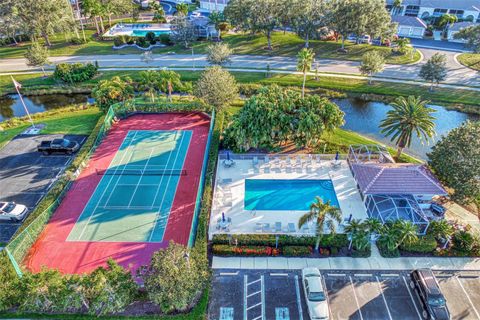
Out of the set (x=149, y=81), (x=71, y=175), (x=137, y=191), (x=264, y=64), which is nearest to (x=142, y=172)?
(x=137, y=191)

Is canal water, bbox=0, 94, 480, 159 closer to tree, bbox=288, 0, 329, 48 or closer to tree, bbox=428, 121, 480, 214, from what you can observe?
tree, bbox=428, 121, 480, 214

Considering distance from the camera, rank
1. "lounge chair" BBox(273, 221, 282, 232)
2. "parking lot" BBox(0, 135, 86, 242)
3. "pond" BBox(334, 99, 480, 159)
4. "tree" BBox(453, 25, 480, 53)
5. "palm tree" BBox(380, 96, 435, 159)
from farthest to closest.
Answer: "tree" BBox(453, 25, 480, 53) < "pond" BBox(334, 99, 480, 159) < "palm tree" BBox(380, 96, 435, 159) < "parking lot" BBox(0, 135, 86, 242) < "lounge chair" BBox(273, 221, 282, 232)

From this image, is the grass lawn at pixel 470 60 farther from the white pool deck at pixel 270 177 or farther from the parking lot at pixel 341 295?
the parking lot at pixel 341 295

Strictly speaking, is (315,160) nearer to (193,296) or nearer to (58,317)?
(193,296)

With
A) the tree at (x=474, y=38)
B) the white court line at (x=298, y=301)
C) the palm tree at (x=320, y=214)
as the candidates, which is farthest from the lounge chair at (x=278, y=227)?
the tree at (x=474, y=38)

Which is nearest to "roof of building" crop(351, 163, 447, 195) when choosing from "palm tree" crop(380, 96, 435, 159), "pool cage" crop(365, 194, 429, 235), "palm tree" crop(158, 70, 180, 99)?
"pool cage" crop(365, 194, 429, 235)

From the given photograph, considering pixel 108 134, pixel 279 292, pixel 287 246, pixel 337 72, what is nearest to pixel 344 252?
pixel 287 246
